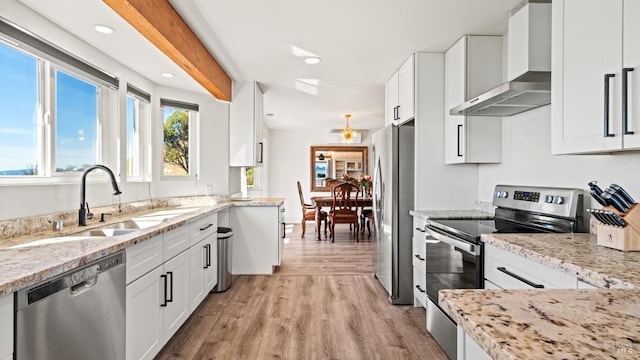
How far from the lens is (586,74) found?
1573mm

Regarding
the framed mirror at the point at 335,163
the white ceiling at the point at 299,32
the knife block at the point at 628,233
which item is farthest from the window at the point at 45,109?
the framed mirror at the point at 335,163

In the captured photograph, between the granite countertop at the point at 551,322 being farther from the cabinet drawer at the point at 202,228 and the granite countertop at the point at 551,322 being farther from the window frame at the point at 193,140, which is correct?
the window frame at the point at 193,140

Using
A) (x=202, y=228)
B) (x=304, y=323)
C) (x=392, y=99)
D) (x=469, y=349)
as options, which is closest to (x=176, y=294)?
(x=202, y=228)

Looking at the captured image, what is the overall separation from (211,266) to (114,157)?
1.31 metres

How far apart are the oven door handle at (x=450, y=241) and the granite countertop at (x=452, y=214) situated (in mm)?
170

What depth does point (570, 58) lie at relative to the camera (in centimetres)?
167

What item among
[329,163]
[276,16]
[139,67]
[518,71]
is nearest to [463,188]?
[518,71]

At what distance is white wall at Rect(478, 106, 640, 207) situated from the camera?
5.98 feet

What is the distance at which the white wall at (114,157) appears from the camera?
2.00 m

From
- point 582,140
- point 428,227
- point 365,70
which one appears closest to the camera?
point 582,140

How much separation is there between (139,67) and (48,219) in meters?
1.65

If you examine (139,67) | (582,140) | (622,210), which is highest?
(139,67)

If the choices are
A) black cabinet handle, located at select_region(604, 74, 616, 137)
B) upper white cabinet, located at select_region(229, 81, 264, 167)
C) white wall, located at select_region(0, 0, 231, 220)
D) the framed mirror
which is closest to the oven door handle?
black cabinet handle, located at select_region(604, 74, 616, 137)

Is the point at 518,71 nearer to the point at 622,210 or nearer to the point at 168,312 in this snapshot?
the point at 622,210
